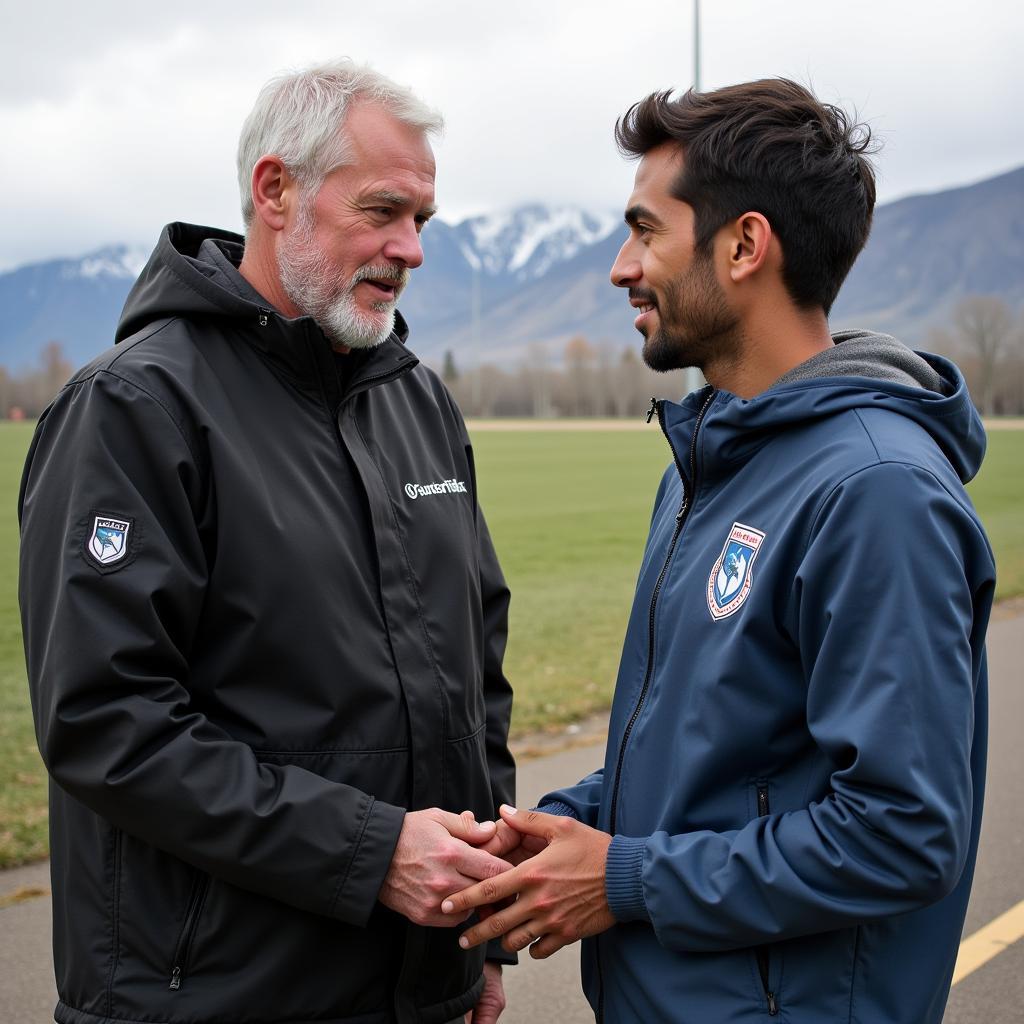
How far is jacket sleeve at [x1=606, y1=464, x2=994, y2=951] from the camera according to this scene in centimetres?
182

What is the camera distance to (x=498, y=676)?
3.19 m

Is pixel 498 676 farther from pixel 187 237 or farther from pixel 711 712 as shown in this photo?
pixel 187 237

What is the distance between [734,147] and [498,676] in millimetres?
1579

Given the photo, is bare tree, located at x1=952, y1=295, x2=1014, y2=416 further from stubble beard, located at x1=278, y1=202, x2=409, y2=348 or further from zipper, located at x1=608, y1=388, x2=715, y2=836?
zipper, located at x1=608, y1=388, x2=715, y2=836

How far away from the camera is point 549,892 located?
2.18 m

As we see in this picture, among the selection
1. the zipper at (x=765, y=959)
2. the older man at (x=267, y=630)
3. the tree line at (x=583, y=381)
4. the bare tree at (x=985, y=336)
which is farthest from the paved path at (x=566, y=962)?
the tree line at (x=583, y=381)

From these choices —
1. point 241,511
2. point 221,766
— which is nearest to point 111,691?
point 221,766

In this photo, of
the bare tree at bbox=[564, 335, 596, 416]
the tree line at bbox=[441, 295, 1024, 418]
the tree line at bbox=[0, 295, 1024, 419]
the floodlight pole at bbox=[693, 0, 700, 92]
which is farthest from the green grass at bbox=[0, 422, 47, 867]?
the bare tree at bbox=[564, 335, 596, 416]

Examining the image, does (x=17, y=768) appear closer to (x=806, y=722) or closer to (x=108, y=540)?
(x=108, y=540)

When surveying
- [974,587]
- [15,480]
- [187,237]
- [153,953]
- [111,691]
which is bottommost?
[15,480]

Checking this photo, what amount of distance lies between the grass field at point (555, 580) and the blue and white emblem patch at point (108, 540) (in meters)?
3.72

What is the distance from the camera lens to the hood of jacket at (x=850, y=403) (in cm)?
208

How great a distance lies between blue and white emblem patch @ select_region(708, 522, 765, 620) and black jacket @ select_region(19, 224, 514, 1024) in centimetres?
79

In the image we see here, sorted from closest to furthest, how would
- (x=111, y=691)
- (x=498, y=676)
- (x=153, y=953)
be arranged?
(x=111, y=691) < (x=153, y=953) < (x=498, y=676)
